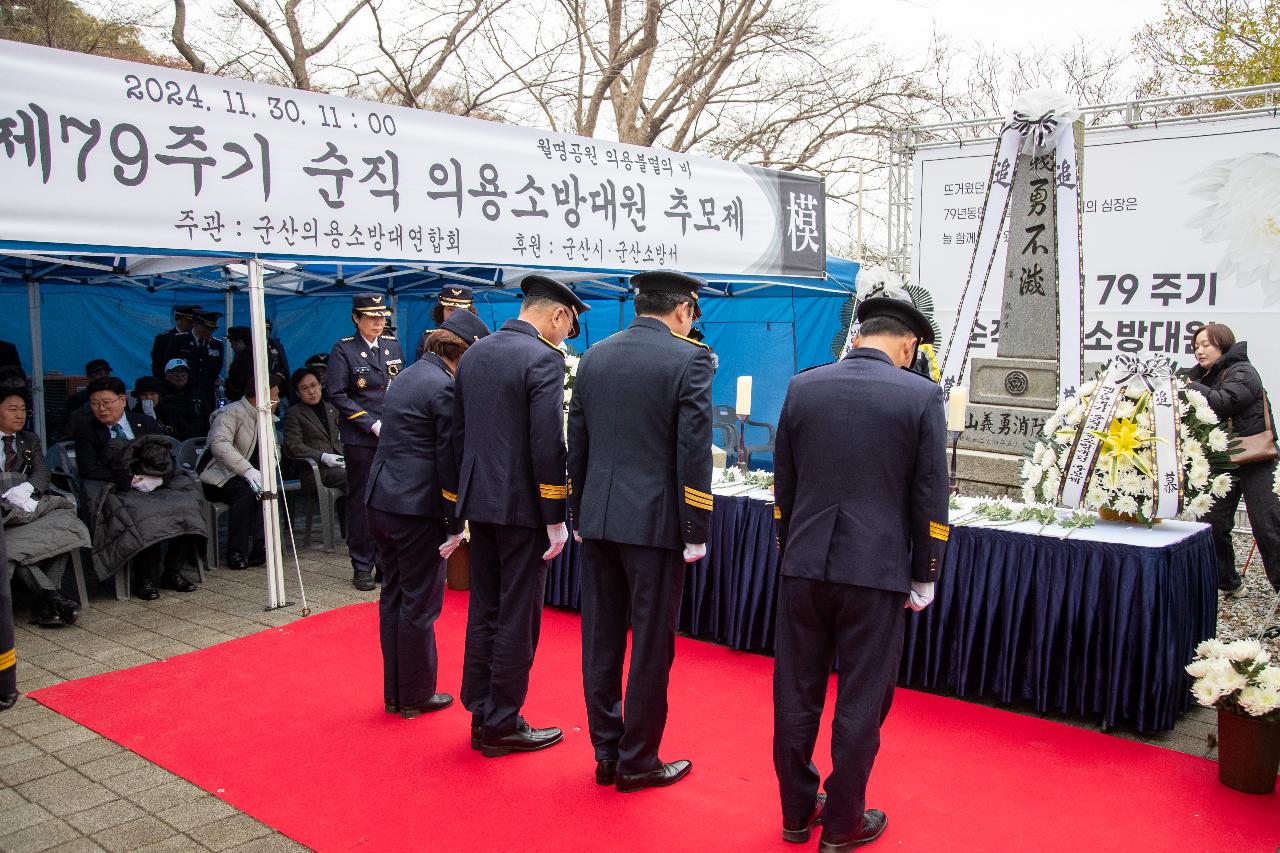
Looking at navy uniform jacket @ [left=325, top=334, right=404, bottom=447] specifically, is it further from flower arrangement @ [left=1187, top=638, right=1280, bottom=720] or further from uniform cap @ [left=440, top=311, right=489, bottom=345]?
flower arrangement @ [left=1187, top=638, right=1280, bottom=720]

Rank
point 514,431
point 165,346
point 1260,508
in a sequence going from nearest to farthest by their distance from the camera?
point 514,431
point 1260,508
point 165,346

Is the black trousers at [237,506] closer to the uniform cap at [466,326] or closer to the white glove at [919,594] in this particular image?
the uniform cap at [466,326]

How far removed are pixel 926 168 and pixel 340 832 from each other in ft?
26.1

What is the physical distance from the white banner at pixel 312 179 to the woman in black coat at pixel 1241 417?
3.53m

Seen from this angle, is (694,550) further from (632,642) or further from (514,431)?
(514,431)

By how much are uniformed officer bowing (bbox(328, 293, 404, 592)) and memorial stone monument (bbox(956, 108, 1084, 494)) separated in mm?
3695

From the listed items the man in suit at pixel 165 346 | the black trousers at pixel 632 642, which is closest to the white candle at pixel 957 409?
the black trousers at pixel 632 642

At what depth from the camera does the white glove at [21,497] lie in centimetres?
495

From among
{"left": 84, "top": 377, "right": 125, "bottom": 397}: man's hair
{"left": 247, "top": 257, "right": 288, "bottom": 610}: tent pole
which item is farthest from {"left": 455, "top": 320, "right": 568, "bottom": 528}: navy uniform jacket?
{"left": 84, "top": 377, "right": 125, "bottom": 397}: man's hair

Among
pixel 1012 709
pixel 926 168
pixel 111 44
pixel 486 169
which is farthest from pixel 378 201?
pixel 111 44

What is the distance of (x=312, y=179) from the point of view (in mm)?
5070

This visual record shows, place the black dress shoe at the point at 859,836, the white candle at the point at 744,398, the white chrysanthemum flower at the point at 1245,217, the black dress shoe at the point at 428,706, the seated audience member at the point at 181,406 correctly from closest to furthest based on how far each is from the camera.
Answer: the black dress shoe at the point at 859,836, the black dress shoe at the point at 428,706, the white candle at the point at 744,398, the white chrysanthemum flower at the point at 1245,217, the seated audience member at the point at 181,406

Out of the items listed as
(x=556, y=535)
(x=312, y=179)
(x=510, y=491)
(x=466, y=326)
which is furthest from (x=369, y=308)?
(x=556, y=535)

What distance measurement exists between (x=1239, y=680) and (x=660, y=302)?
7.45 ft
